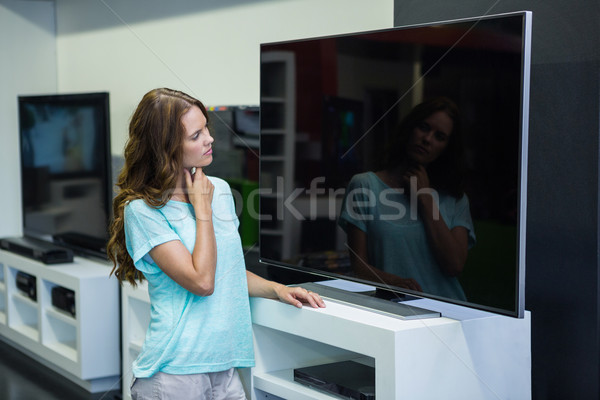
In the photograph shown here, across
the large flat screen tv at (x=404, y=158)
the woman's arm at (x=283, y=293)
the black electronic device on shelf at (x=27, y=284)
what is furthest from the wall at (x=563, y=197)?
the black electronic device on shelf at (x=27, y=284)

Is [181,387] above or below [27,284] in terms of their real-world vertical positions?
above

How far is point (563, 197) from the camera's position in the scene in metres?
2.11

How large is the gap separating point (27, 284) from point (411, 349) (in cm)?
277

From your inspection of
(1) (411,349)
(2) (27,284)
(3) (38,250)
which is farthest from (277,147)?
(2) (27,284)

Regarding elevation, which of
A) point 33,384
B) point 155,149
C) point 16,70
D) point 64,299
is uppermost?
point 16,70

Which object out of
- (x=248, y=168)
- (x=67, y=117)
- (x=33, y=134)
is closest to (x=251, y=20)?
(x=248, y=168)

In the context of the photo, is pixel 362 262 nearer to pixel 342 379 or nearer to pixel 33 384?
pixel 342 379

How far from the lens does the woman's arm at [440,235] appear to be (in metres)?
1.91

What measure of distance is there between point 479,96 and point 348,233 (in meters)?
0.62

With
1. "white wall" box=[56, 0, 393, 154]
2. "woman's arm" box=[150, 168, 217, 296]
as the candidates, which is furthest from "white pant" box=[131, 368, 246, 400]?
"white wall" box=[56, 0, 393, 154]

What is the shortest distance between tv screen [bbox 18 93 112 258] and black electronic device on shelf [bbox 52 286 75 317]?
266 mm

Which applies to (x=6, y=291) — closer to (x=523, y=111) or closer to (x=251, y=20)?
(x=251, y=20)

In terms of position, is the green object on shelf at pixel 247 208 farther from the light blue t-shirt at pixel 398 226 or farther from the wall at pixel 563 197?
the wall at pixel 563 197

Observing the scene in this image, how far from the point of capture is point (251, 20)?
3371 millimetres
